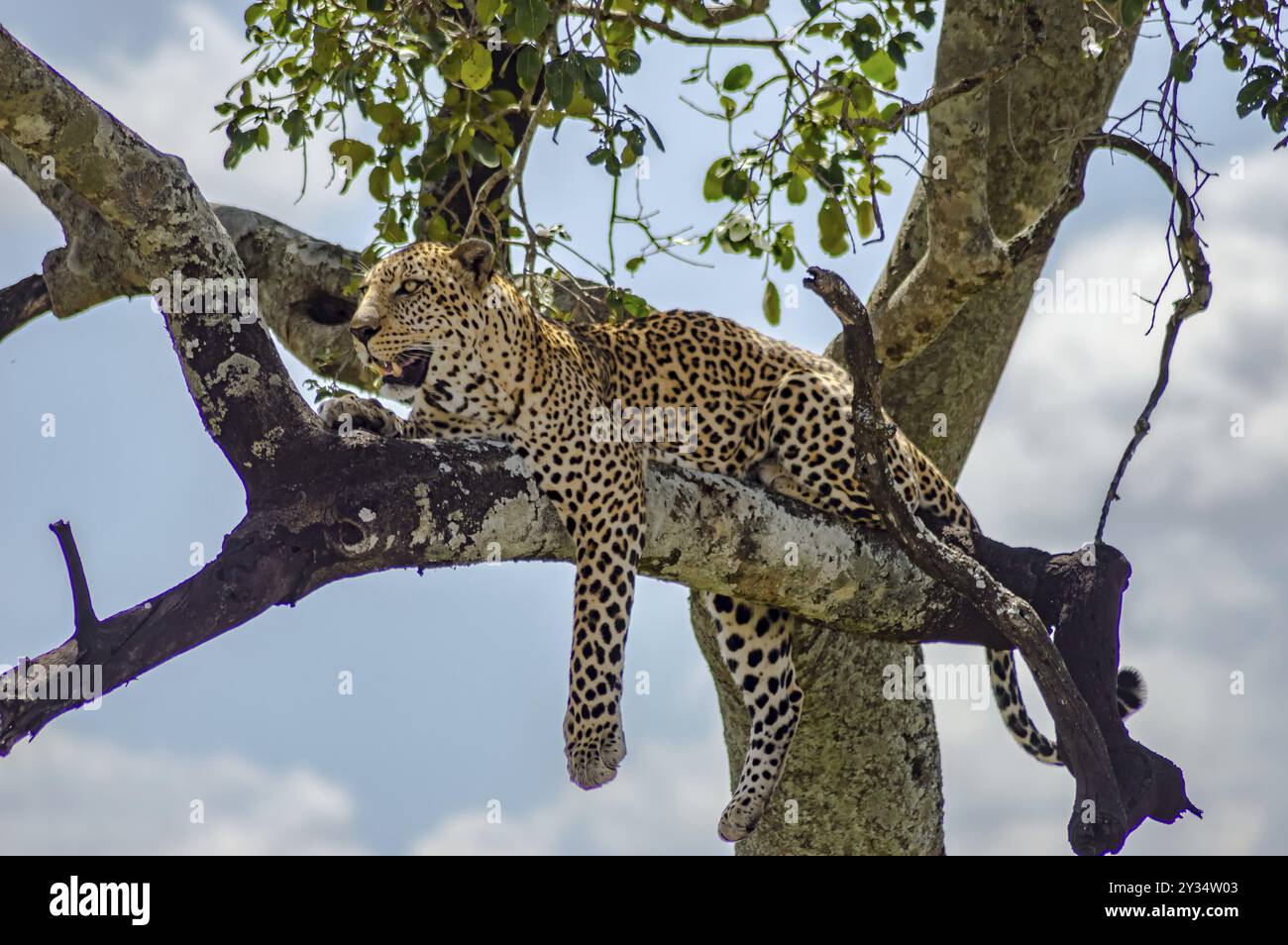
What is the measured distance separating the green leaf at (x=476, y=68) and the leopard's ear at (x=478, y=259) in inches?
27.1

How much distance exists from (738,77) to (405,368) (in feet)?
8.39

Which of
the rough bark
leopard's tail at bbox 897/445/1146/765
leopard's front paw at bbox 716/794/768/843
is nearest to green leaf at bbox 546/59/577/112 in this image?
leopard's tail at bbox 897/445/1146/765

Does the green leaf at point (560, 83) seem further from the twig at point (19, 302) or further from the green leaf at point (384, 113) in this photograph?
the twig at point (19, 302)

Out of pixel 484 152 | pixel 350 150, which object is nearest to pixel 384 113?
pixel 350 150

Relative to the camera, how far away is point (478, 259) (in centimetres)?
720

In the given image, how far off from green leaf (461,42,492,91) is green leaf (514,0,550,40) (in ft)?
2.96

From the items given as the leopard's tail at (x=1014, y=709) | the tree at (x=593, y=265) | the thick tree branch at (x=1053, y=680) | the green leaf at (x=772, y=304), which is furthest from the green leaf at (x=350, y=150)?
the leopard's tail at (x=1014, y=709)

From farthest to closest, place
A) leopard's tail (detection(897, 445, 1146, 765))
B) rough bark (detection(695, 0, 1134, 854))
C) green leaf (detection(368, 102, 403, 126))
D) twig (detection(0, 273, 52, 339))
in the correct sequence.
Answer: twig (detection(0, 273, 52, 339)), rough bark (detection(695, 0, 1134, 854)), green leaf (detection(368, 102, 403, 126)), leopard's tail (detection(897, 445, 1146, 765))

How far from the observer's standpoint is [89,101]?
5.98 meters

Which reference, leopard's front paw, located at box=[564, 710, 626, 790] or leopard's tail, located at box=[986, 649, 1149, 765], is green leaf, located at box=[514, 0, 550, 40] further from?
leopard's tail, located at box=[986, 649, 1149, 765]

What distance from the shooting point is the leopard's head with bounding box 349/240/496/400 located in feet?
23.2
